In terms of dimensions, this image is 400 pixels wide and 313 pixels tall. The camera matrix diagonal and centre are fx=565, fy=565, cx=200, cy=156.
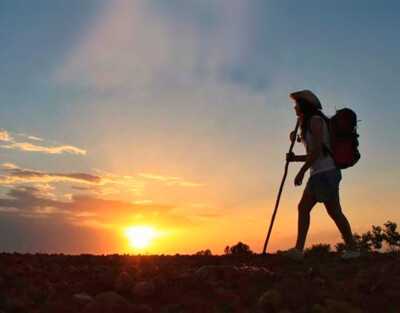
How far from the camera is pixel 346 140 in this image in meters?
9.36

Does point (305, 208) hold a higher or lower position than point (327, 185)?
lower

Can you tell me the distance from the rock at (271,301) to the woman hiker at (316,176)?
4245 millimetres

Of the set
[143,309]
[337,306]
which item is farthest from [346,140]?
[143,309]

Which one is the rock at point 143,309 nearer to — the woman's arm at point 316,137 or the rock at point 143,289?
the rock at point 143,289

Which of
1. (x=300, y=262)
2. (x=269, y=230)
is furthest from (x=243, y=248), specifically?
(x=300, y=262)

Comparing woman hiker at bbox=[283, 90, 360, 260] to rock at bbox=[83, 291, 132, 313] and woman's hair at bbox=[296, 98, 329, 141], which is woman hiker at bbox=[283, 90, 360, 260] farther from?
rock at bbox=[83, 291, 132, 313]

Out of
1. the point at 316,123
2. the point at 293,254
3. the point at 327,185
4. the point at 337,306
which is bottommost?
the point at 337,306

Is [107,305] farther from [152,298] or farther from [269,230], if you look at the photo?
[269,230]

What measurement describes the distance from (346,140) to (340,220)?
1.36 meters

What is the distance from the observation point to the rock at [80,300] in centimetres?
540

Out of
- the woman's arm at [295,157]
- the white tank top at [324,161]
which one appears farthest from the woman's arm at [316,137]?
the woman's arm at [295,157]

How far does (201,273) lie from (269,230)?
14.7 feet

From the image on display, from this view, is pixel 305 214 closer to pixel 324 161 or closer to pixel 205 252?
pixel 324 161

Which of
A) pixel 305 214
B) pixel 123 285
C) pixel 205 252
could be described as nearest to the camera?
pixel 123 285
